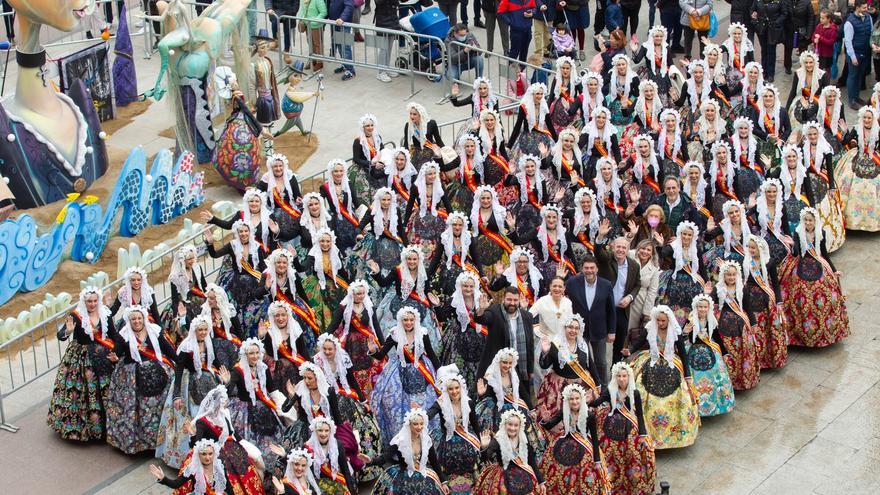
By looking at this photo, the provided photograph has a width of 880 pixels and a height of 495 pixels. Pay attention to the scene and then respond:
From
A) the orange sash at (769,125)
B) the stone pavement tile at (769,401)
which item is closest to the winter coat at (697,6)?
the orange sash at (769,125)

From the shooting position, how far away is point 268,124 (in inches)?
1129

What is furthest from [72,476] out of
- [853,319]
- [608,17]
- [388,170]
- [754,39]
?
[754,39]

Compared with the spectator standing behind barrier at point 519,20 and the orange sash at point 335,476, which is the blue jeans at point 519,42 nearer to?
the spectator standing behind barrier at point 519,20

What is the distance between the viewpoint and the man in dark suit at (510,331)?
→ 21109 mm

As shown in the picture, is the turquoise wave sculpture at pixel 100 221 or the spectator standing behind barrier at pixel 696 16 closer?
the turquoise wave sculpture at pixel 100 221

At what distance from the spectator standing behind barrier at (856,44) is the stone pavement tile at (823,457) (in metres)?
9.69

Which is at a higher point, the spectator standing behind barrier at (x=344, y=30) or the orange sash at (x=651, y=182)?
the orange sash at (x=651, y=182)

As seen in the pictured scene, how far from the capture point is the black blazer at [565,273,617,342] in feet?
71.9

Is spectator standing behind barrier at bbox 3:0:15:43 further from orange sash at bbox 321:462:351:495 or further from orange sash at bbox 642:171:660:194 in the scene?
orange sash at bbox 321:462:351:495

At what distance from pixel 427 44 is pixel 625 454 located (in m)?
12.3

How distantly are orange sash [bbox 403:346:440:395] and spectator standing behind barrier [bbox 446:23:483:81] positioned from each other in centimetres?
1048

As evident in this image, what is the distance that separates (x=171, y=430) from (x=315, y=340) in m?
1.92

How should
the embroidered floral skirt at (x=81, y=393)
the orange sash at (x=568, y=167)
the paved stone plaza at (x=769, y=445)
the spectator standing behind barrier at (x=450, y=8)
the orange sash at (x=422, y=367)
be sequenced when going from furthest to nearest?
the spectator standing behind barrier at (x=450, y=8), the orange sash at (x=568, y=167), the embroidered floral skirt at (x=81, y=393), the paved stone plaza at (x=769, y=445), the orange sash at (x=422, y=367)

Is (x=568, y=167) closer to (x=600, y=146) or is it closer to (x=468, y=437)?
(x=600, y=146)
